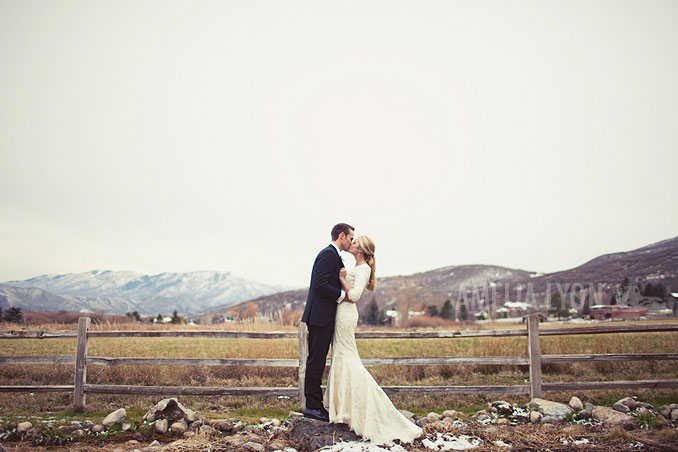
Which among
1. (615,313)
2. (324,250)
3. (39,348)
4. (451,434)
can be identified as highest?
(324,250)

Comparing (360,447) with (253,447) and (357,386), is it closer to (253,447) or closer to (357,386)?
(357,386)

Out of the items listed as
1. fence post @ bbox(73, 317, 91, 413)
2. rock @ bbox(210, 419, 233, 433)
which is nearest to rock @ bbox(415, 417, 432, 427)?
rock @ bbox(210, 419, 233, 433)

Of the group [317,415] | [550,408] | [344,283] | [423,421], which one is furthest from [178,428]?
[550,408]

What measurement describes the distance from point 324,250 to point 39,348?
891 centimetres

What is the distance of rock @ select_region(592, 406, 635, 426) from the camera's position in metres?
5.95

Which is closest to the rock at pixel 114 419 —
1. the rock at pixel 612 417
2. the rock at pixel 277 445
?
the rock at pixel 277 445

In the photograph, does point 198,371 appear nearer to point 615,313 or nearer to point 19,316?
point 19,316

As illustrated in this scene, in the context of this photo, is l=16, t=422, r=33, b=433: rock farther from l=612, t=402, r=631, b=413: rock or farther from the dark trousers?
l=612, t=402, r=631, b=413: rock

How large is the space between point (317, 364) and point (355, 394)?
62cm

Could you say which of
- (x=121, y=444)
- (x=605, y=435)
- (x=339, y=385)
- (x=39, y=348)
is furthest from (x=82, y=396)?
(x=605, y=435)

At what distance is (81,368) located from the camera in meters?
7.39

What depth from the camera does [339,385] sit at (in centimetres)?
534

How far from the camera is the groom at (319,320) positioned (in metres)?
5.47

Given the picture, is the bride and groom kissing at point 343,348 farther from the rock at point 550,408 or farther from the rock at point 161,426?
the rock at point 550,408
